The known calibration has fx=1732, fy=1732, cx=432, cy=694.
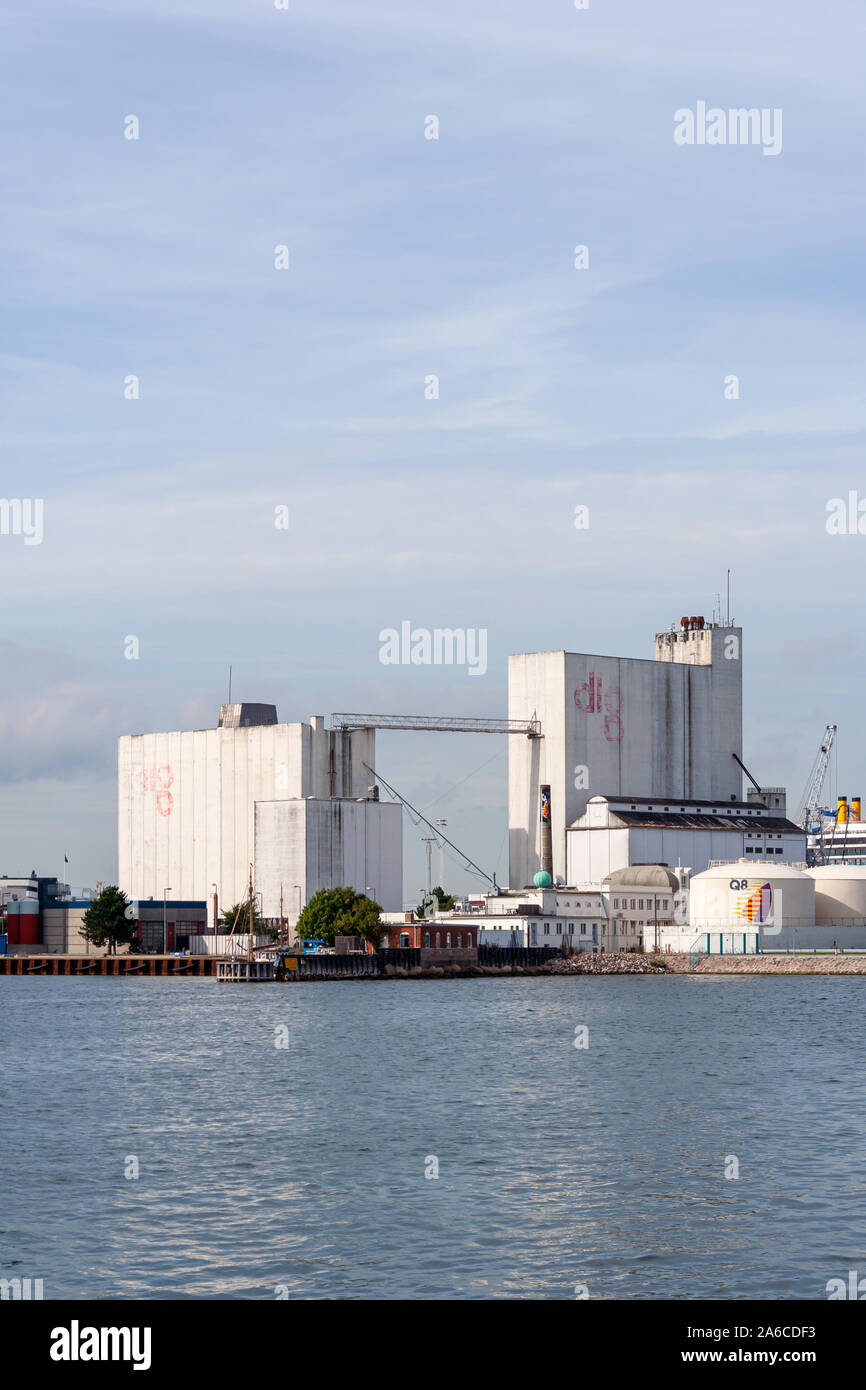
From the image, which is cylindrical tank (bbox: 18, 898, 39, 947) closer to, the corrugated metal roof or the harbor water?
the corrugated metal roof

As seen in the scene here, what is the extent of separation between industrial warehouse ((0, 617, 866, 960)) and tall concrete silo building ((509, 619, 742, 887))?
202mm

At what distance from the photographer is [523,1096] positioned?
49.1m

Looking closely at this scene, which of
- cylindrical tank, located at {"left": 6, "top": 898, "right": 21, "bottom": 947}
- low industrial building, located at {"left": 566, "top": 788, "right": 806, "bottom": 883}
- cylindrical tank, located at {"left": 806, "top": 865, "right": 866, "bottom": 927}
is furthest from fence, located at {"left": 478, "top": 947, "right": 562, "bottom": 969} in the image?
cylindrical tank, located at {"left": 6, "top": 898, "right": 21, "bottom": 947}

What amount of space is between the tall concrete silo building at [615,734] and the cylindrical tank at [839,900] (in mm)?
24387

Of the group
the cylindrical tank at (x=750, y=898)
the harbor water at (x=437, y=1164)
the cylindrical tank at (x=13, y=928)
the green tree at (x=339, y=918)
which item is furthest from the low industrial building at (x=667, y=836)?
the harbor water at (x=437, y=1164)

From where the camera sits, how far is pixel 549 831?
170750mm

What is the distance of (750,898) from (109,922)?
6296 cm

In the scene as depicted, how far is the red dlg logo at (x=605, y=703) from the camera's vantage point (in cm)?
17438

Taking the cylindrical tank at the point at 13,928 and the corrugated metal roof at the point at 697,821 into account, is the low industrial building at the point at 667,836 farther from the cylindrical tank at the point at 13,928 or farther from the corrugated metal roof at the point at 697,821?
the cylindrical tank at the point at 13,928

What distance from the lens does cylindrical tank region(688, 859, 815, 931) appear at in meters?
151
